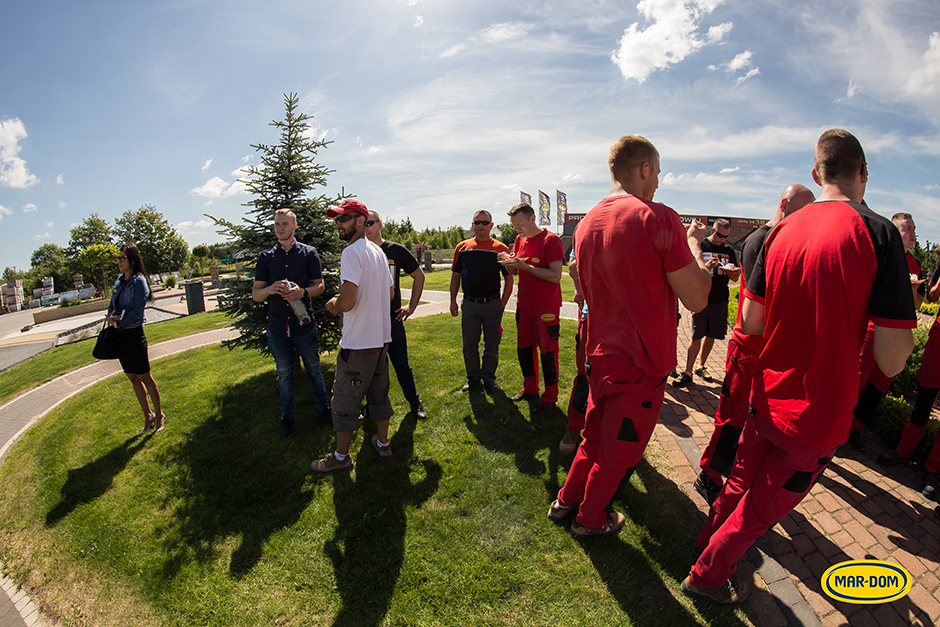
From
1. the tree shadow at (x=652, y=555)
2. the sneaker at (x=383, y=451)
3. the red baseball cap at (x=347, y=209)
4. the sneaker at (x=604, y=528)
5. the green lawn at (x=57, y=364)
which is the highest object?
the red baseball cap at (x=347, y=209)

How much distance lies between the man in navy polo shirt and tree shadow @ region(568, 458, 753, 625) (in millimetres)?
3166

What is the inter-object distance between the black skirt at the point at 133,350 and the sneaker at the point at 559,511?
4292mm

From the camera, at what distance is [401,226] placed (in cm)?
5203

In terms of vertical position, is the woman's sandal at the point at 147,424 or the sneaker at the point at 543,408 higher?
the woman's sandal at the point at 147,424

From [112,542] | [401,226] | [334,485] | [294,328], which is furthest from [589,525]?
[401,226]

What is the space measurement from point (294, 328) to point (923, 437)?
5907 mm

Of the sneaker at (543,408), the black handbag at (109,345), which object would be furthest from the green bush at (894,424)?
the black handbag at (109,345)

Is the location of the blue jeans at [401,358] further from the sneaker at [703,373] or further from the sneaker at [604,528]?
the sneaker at [703,373]

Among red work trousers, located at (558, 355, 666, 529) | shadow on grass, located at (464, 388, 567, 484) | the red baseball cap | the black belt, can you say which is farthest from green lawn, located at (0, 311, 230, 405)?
red work trousers, located at (558, 355, 666, 529)

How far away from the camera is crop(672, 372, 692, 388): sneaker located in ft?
16.9

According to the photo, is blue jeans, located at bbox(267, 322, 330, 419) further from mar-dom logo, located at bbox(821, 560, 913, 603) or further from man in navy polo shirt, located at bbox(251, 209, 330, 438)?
mar-dom logo, located at bbox(821, 560, 913, 603)

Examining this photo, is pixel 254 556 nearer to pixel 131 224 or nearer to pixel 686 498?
pixel 686 498

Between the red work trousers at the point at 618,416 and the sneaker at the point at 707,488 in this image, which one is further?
the sneaker at the point at 707,488

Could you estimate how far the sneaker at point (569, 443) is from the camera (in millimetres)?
3539
